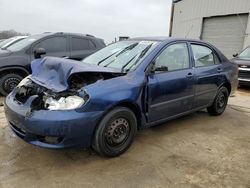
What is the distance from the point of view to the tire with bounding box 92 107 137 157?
318 cm

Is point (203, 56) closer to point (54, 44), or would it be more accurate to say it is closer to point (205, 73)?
point (205, 73)

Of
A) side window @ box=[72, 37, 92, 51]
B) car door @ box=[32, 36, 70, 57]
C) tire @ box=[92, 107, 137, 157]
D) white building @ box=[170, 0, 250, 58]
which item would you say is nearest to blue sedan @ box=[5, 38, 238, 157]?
tire @ box=[92, 107, 137, 157]

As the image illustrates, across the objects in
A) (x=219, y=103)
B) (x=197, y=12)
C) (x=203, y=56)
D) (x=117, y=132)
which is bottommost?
(x=219, y=103)

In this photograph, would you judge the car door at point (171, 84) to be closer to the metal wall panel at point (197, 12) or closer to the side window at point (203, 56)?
the side window at point (203, 56)

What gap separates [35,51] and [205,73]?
3526 millimetres

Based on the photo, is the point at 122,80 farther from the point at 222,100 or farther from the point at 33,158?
the point at 222,100

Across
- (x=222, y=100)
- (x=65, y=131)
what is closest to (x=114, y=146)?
(x=65, y=131)

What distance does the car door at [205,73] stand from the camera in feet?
14.9

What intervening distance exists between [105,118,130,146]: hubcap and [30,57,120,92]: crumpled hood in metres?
0.66

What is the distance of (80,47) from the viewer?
742 cm

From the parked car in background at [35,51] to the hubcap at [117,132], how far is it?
116 inches

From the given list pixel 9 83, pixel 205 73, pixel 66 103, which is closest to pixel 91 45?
pixel 9 83

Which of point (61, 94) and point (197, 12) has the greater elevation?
point (197, 12)

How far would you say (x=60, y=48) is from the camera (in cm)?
712
